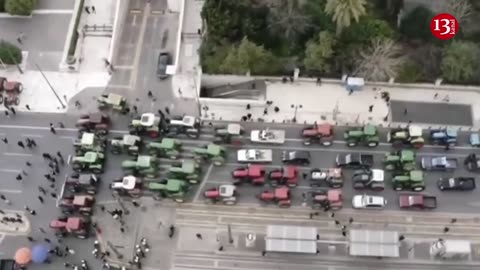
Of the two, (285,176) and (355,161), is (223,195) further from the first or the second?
(355,161)

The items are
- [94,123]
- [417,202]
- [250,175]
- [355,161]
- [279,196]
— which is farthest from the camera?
[94,123]

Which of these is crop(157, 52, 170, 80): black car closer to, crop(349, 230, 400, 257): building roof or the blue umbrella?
the blue umbrella

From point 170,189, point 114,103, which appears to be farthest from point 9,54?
point 170,189

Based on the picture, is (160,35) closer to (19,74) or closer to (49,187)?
(19,74)

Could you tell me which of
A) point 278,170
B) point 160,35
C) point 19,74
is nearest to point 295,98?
point 278,170

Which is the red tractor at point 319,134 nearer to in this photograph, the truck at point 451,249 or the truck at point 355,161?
the truck at point 355,161

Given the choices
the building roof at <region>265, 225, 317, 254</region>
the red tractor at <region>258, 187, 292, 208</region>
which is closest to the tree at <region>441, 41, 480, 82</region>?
the red tractor at <region>258, 187, 292, 208</region>
